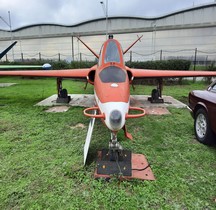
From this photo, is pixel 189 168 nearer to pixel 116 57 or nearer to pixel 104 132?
pixel 104 132

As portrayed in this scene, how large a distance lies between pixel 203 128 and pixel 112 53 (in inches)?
103

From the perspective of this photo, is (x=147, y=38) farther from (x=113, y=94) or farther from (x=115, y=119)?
(x=115, y=119)

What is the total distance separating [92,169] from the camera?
10.6 feet

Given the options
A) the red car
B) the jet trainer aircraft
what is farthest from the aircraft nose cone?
the red car

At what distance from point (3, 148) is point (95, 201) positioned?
2498mm

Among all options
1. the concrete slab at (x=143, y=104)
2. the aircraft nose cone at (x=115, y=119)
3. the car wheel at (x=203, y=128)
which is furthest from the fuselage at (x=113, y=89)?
the concrete slab at (x=143, y=104)

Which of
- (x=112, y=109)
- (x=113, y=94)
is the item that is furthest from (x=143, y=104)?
(x=112, y=109)

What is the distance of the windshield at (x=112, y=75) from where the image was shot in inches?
135

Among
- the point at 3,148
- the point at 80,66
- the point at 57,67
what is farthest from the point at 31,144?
the point at 57,67

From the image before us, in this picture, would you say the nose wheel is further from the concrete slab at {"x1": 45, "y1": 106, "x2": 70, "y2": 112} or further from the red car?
the concrete slab at {"x1": 45, "y1": 106, "x2": 70, "y2": 112}

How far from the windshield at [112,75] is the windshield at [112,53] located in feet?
1.38

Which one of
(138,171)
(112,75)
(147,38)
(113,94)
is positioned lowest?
(138,171)

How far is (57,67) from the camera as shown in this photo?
1717cm

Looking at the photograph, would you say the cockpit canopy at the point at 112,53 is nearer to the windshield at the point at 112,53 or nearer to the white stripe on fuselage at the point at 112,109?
the windshield at the point at 112,53
